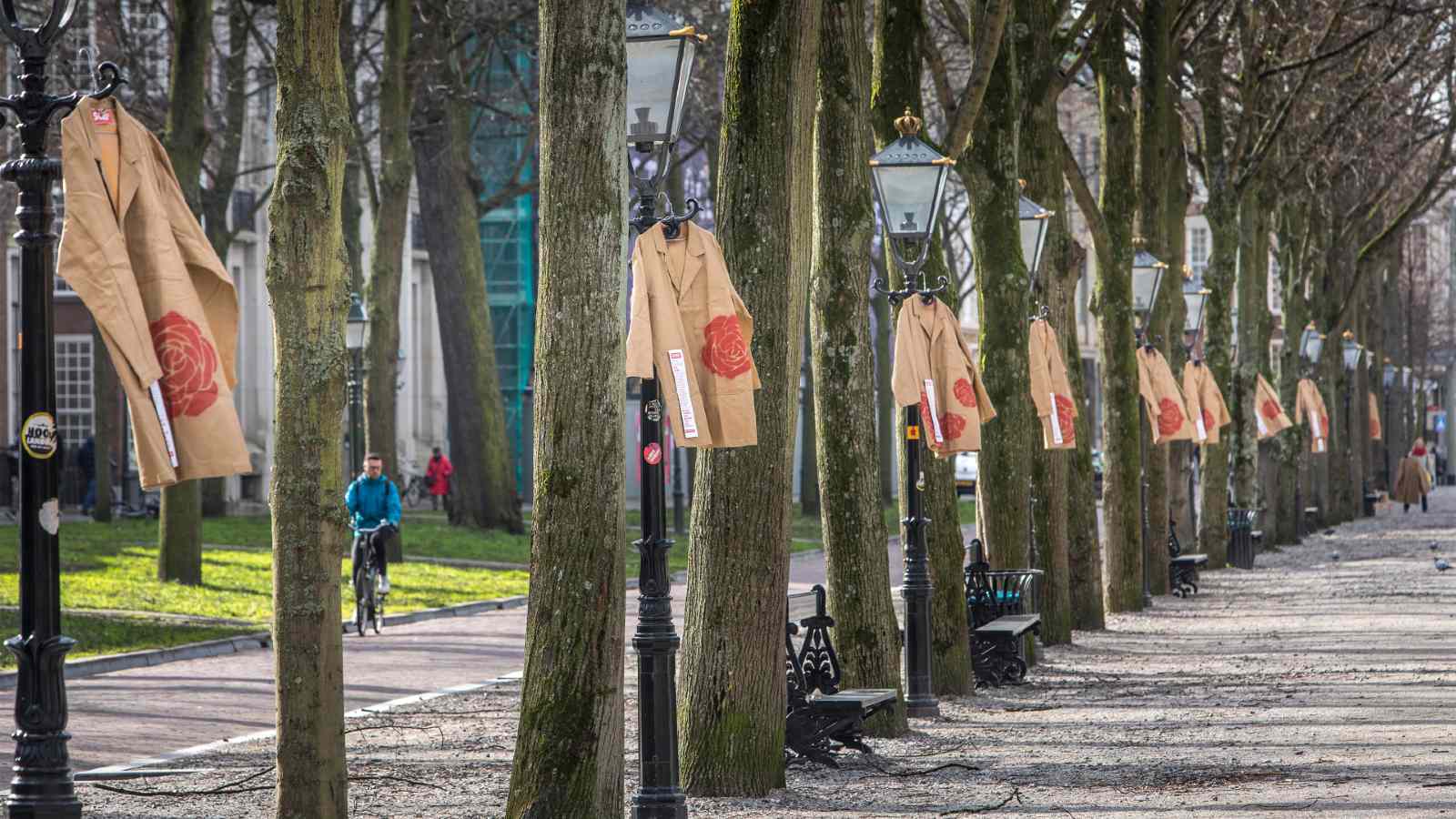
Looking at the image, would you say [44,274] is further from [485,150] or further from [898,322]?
[485,150]

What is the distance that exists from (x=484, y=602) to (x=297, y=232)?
55.5 feet

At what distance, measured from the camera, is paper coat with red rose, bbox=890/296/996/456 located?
46.6 feet

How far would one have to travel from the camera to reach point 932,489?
15445 millimetres

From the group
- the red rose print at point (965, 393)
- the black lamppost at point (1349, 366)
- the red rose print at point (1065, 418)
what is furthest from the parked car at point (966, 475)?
the red rose print at point (965, 393)

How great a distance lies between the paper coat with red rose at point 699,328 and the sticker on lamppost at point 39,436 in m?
2.80

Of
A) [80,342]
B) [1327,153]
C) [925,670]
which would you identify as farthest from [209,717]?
[80,342]

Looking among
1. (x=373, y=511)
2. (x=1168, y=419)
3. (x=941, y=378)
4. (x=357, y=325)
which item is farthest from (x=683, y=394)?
(x=357, y=325)

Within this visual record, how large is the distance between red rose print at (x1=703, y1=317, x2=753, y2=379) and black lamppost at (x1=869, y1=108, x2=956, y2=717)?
4.24 m

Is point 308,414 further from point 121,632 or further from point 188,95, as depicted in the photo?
point 188,95

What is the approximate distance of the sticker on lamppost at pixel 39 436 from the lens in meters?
7.26

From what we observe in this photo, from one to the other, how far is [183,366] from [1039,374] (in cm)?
1238

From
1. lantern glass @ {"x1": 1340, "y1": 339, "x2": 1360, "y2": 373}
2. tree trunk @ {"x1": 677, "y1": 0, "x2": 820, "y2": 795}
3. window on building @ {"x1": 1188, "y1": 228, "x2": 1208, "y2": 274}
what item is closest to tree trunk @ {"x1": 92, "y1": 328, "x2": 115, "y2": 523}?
lantern glass @ {"x1": 1340, "y1": 339, "x2": 1360, "y2": 373}

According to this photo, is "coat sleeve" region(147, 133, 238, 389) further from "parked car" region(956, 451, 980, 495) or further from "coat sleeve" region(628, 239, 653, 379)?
"parked car" region(956, 451, 980, 495)

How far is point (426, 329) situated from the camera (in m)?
61.7
